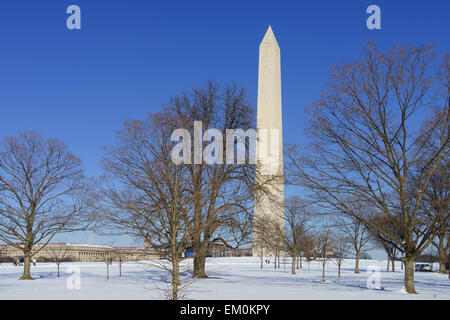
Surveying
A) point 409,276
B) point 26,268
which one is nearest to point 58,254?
point 26,268

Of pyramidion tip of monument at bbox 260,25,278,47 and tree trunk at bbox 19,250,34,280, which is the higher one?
pyramidion tip of monument at bbox 260,25,278,47

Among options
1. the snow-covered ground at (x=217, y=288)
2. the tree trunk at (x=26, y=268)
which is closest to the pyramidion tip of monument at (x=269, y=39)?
the snow-covered ground at (x=217, y=288)

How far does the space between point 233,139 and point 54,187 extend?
12.1 m

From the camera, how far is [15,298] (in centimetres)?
1535

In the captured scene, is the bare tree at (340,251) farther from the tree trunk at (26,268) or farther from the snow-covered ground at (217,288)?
the tree trunk at (26,268)

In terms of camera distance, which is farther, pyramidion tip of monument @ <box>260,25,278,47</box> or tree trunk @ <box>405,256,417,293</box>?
pyramidion tip of monument @ <box>260,25,278,47</box>

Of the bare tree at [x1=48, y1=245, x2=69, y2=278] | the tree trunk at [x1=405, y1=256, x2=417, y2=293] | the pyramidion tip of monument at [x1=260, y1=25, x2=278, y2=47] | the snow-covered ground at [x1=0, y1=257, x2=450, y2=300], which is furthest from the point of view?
the pyramidion tip of monument at [x1=260, y1=25, x2=278, y2=47]

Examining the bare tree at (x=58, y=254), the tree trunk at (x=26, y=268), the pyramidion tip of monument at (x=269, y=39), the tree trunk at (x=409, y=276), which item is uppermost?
the pyramidion tip of monument at (x=269, y=39)

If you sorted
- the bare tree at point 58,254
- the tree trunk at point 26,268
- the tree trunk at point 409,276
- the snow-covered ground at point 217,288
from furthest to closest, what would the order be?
the bare tree at point 58,254
the tree trunk at point 26,268
the tree trunk at point 409,276
the snow-covered ground at point 217,288

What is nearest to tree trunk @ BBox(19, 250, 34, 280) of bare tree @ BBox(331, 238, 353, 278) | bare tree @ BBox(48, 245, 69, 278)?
bare tree @ BBox(48, 245, 69, 278)

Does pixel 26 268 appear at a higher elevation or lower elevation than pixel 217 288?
lower

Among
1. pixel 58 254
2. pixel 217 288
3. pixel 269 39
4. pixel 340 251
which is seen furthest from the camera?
pixel 58 254

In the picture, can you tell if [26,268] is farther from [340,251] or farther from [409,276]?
[340,251]

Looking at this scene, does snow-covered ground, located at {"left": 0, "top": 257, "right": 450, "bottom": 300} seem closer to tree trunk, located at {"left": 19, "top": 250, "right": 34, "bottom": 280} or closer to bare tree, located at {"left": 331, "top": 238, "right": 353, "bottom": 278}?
tree trunk, located at {"left": 19, "top": 250, "right": 34, "bottom": 280}
